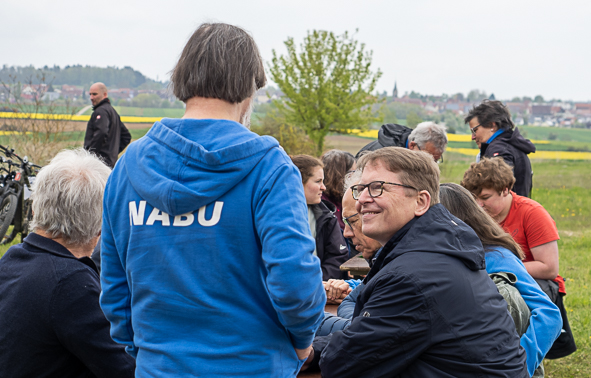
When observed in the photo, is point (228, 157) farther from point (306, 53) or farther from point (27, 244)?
point (306, 53)

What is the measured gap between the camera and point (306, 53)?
21344 mm

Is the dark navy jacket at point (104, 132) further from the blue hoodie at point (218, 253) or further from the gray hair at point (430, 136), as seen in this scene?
the blue hoodie at point (218, 253)

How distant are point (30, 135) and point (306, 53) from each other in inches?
459

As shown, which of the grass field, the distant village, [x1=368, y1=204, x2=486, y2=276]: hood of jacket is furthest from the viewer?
the distant village

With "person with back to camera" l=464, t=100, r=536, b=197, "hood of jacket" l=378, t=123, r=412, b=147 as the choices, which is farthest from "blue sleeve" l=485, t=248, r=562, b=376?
"hood of jacket" l=378, t=123, r=412, b=147

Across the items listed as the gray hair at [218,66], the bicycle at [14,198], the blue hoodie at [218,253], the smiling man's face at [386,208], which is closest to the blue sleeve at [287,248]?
the blue hoodie at [218,253]

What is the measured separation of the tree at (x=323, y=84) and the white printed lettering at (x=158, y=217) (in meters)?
19.1

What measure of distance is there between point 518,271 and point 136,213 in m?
1.83

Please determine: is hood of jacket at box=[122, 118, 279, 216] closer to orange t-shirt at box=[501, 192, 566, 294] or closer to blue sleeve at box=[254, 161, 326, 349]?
blue sleeve at box=[254, 161, 326, 349]

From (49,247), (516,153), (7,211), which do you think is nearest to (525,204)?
(516,153)

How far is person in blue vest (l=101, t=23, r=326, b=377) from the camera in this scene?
4.44 ft

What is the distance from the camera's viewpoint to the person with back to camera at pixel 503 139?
4887mm

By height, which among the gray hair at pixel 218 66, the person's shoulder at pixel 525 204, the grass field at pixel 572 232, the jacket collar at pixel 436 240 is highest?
the gray hair at pixel 218 66

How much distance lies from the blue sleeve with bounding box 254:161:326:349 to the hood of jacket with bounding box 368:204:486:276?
1.83 feet
